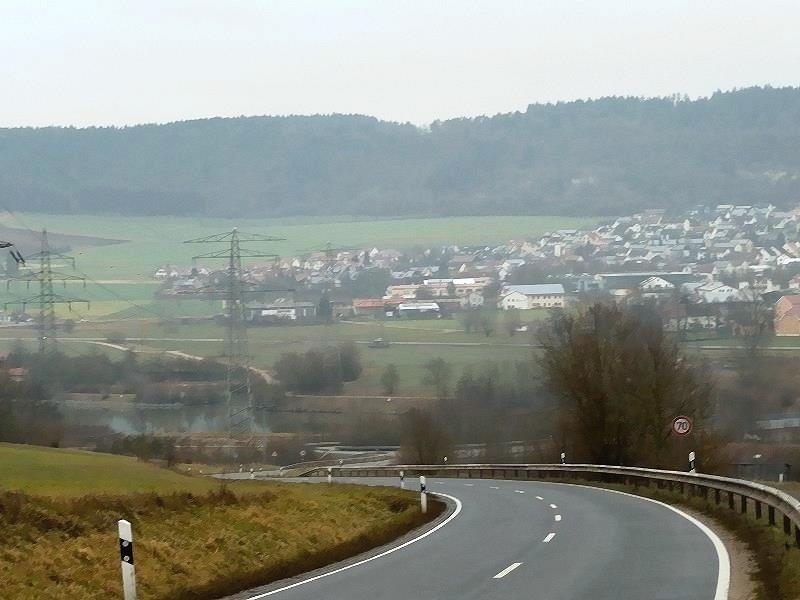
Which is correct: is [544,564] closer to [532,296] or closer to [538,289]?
[532,296]

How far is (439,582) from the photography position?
57.9ft

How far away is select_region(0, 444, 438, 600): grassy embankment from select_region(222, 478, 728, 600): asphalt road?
0.98m

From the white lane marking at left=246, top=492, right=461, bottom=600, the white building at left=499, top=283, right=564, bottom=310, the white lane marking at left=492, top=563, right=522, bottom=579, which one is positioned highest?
the white building at left=499, top=283, right=564, bottom=310

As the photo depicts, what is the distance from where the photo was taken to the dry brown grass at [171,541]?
17.0 metres

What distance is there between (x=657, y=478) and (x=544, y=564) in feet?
59.7

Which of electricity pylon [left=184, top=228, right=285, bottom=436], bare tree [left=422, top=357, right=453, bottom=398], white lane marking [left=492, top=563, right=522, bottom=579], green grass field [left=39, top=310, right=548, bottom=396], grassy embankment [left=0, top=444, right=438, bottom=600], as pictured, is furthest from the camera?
green grass field [left=39, top=310, right=548, bottom=396]

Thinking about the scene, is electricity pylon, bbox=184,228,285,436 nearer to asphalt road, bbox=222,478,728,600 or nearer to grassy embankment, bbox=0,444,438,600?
grassy embankment, bbox=0,444,438,600

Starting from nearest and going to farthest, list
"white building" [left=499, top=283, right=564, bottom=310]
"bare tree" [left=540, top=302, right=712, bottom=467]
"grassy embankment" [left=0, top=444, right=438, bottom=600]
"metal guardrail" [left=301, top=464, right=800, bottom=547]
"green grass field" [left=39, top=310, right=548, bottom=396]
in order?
"grassy embankment" [left=0, top=444, right=438, bottom=600]
"metal guardrail" [left=301, top=464, right=800, bottom=547]
"bare tree" [left=540, top=302, right=712, bottom=467]
"green grass field" [left=39, top=310, right=548, bottom=396]
"white building" [left=499, top=283, right=564, bottom=310]

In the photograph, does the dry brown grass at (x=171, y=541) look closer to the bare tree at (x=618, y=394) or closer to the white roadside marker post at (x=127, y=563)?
the white roadside marker post at (x=127, y=563)

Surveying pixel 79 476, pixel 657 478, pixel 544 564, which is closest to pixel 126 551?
pixel 544 564

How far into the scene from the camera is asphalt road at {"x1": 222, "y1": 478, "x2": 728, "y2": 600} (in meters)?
16.3

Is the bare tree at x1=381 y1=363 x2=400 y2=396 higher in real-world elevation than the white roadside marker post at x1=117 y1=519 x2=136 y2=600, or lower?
lower

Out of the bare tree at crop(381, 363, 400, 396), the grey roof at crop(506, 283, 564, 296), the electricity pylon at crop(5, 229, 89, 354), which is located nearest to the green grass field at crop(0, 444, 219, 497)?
the electricity pylon at crop(5, 229, 89, 354)

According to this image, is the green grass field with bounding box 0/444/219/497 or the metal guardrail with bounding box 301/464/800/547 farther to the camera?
the green grass field with bounding box 0/444/219/497
